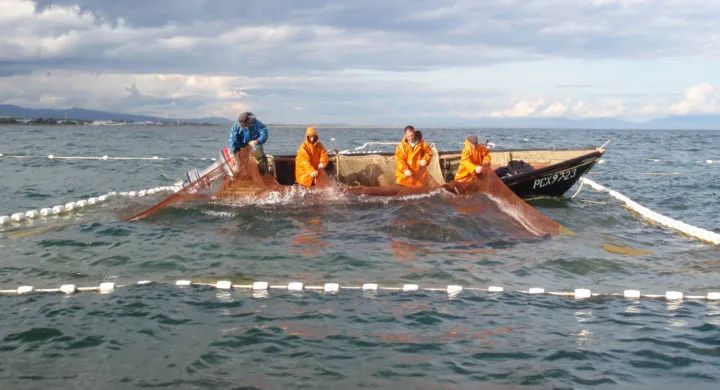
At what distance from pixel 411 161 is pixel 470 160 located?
1.38 meters

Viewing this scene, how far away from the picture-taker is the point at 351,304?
8.52 m

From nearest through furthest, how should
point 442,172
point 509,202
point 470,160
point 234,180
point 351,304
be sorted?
point 351,304 < point 509,202 < point 470,160 < point 234,180 < point 442,172

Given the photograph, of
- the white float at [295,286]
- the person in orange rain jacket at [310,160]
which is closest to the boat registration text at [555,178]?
the person in orange rain jacket at [310,160]

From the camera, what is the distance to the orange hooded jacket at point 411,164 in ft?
51.3

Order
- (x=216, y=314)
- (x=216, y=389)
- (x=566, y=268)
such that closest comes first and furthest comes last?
(x=216, y=389) → (x=216, y=314) → (x=566, y=268)

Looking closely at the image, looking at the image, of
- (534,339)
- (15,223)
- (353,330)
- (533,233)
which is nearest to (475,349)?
(534,339)

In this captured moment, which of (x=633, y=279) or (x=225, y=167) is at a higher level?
(x=225, y=167)

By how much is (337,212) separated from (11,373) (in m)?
8.85

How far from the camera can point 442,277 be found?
9.83m

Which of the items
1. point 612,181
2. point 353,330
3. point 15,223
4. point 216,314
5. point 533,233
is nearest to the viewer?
point 353,330

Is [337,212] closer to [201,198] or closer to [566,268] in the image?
[201,198]

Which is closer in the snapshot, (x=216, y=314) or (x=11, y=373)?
(x=11, y=373)

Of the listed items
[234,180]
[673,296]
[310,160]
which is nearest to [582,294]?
[673,296]

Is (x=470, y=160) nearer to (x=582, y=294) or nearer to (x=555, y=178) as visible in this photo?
(x=555, y=178)
